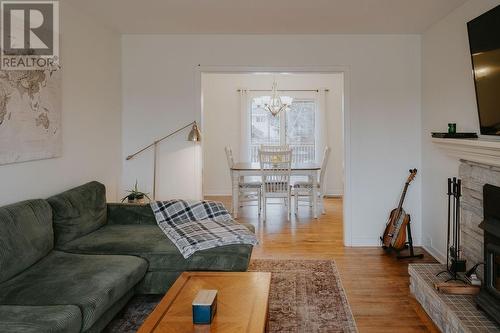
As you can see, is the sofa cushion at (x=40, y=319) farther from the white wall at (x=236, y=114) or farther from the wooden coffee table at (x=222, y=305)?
the white wall at (x=236, y=114)

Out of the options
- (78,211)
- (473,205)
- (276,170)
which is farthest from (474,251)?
(276,170)

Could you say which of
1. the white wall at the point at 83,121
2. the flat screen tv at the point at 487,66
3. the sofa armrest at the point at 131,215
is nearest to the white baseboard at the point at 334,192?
the white wall at the point at 83,121

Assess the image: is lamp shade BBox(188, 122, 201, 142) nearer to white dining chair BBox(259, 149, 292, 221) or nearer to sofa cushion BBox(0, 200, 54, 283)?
white dining chair BBox(259, 149, 292, 221)

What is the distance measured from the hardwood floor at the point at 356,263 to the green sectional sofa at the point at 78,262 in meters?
0.98

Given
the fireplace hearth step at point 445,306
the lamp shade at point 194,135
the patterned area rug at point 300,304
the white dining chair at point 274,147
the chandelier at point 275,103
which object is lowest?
the patterned area rug at point 300,304

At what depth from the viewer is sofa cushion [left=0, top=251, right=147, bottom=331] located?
2223 mm

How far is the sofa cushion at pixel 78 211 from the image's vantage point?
10.3ft

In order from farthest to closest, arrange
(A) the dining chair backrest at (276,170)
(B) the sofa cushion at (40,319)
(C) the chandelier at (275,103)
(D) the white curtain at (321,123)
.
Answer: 1. (D) the white curtain at (321,123)
2. (C) the chandelier at (275,103)
3. (A) the dining chair backrest at (276,170)
4. (B) the sofa cushion at (40,319)

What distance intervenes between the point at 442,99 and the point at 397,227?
4.48 feet

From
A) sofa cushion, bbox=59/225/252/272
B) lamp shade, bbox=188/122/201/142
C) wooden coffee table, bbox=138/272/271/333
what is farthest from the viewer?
lamp shade, bbox=188/122/201/142

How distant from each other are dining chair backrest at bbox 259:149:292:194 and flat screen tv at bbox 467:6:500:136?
130 inches

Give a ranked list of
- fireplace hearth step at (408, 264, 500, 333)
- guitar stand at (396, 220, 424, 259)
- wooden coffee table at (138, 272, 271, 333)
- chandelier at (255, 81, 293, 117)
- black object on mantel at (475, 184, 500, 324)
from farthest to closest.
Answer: chandelier at (255, 81, 293, 117) → guitar stand at (396, 220, 424, 259) → black object on mantel at (475, 184, 500, 324) → fireplace hearth step at (408, 264, 500, 333) → wooden coffee table at (138, 272, 271, 333)

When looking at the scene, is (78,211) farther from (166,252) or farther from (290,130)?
(290,130)

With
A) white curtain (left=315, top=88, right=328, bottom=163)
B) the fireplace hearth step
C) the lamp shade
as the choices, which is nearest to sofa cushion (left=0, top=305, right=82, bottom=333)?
the fireplace hearth step
